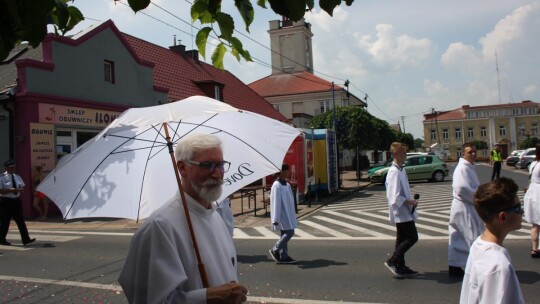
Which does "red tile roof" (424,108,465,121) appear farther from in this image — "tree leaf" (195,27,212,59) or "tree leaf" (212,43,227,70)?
"tree leaf" (195,27,212,59)

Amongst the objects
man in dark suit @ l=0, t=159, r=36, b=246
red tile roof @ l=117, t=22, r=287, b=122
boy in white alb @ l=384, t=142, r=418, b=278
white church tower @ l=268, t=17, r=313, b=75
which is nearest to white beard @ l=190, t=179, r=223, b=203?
boy in white alb @ l=384, t=142, r=418, b=278

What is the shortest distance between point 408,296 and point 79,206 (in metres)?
4.32

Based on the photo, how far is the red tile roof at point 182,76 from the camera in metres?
26.6

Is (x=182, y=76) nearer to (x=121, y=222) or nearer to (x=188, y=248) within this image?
(x=121, y=222)

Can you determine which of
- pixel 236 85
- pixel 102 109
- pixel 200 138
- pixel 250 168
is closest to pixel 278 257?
pixel 250 168

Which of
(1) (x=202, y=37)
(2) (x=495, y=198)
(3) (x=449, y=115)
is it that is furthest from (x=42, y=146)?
(3) (x=449, y=115)

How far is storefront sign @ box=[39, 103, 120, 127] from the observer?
17047 millimetres

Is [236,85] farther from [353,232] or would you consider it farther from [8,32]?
[8,32]

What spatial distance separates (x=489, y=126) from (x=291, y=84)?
57.8 meters

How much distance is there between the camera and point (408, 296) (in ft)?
19.7

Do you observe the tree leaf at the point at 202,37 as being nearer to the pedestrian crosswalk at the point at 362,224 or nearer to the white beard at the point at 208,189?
the white beard at the point at 208,189

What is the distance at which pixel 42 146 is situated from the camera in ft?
55.7

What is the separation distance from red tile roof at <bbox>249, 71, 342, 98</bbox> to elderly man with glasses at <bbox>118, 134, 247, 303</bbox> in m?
54.1

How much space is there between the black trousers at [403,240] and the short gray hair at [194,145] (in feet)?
16.3
